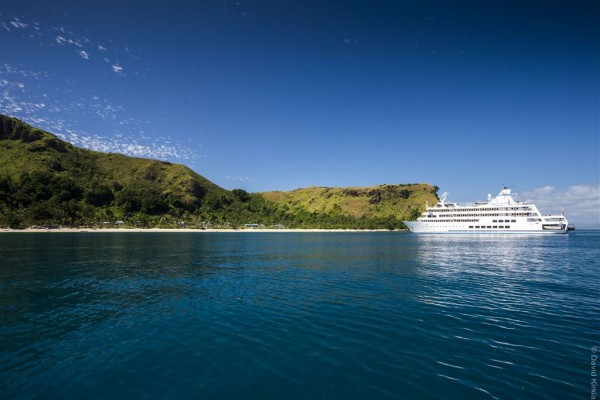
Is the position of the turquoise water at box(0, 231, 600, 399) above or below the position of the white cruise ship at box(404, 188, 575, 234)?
below

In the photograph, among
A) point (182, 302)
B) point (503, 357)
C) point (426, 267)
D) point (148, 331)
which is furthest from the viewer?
point (426, 267)

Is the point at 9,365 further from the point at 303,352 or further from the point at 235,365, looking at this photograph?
the point at 303,352

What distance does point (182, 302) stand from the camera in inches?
1107

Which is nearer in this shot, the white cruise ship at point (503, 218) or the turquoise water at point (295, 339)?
the turquoise water at point (295, 339)

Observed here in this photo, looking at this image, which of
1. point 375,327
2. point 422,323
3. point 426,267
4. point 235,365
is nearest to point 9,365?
point 235,365

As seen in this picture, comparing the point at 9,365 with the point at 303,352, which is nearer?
the point at 9,365

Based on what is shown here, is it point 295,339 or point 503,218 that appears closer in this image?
point 295,339

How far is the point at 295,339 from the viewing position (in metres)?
19.2

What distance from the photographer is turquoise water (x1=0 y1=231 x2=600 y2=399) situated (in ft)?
44.0

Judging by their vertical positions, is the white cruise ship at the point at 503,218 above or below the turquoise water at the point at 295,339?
above

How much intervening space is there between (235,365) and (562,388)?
15.1m

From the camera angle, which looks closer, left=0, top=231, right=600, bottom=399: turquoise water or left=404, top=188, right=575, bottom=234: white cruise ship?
left=0, top=231, right=600, bottom=399: turquoise water

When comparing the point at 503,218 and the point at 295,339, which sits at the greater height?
the point at 503,218

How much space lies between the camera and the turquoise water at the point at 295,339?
13.4 m
